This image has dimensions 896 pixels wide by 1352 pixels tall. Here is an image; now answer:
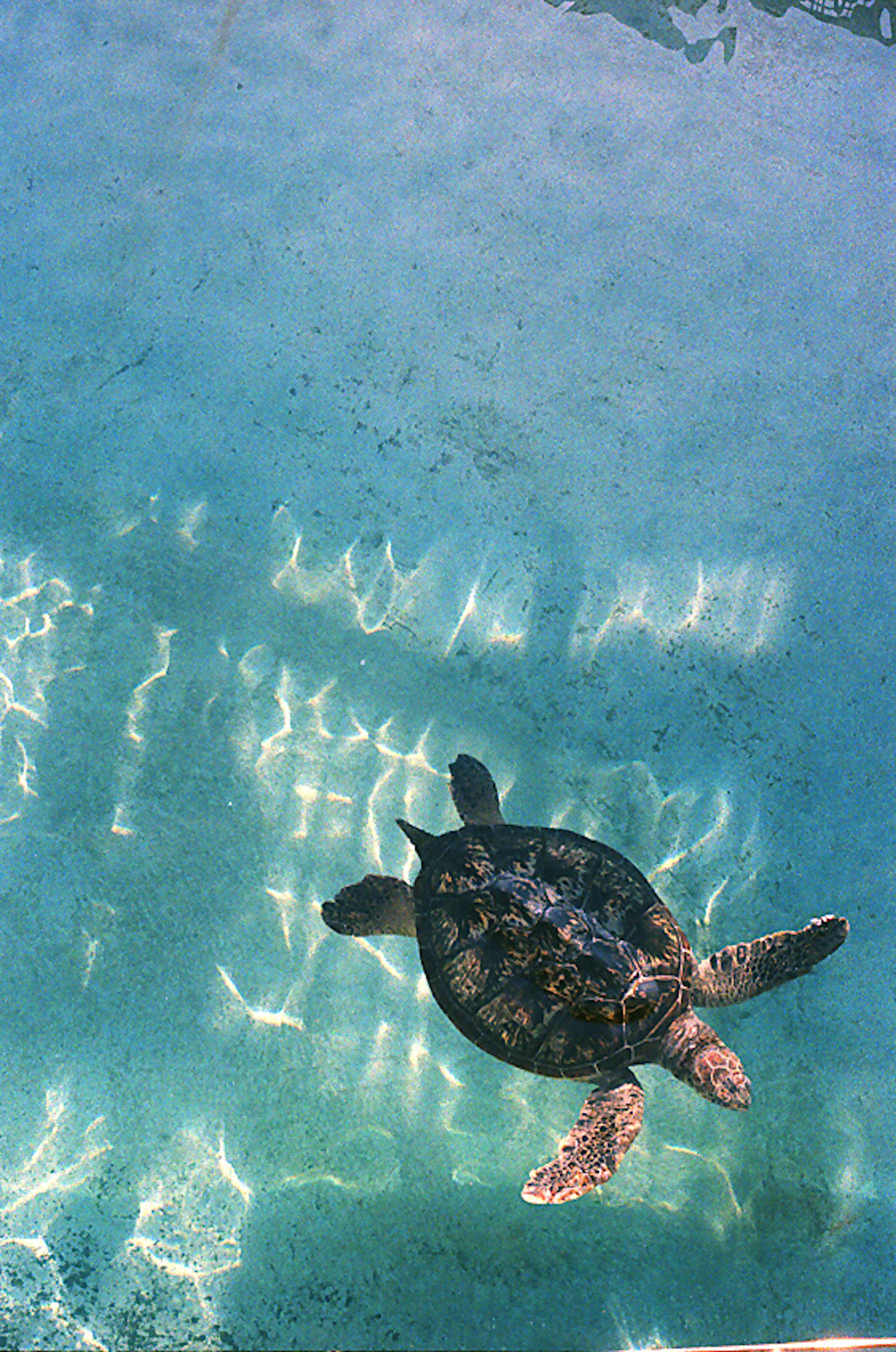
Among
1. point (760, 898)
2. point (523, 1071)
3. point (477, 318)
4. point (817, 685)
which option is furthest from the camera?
point (477, 318)

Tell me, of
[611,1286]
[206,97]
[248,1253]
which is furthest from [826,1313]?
[206,97]

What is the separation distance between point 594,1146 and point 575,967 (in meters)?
0.70

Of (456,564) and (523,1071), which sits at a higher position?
(456,564)

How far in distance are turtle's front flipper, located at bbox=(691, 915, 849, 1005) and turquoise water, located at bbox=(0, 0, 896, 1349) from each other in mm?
332

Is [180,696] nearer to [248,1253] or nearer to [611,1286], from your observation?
[248,1253]

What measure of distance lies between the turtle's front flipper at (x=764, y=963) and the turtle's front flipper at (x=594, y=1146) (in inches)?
19.2

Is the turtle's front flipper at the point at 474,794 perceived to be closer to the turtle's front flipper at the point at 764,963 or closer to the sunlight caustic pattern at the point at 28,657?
the turtle's front flipper at the point at 764,963

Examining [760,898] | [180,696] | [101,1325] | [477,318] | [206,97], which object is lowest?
[101,1325]

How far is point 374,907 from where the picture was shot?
3.53 metres

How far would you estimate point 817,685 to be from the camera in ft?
13.6

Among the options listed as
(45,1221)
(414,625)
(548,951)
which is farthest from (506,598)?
(45,1221)

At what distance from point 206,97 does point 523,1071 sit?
5.29 metres

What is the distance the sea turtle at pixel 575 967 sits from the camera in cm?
304

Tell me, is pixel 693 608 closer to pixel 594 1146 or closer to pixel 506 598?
pixel 506 598
